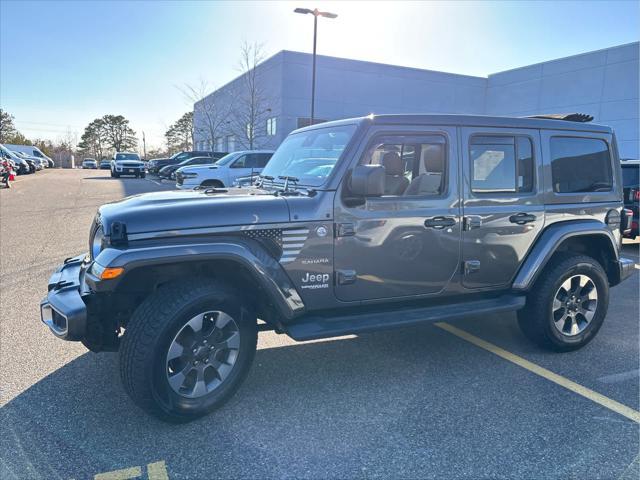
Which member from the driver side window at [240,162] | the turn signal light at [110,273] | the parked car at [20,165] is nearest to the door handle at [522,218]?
the turn signal light at [110,273]

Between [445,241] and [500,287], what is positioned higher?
[445,241]

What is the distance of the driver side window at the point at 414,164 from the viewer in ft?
11.8

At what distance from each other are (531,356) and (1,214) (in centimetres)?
1291

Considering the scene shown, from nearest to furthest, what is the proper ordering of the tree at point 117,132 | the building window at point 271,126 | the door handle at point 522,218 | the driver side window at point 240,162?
the door handle at point 522,218, the driver side window at point 240,162, the building window at point 271,126, the tree at point 117,132

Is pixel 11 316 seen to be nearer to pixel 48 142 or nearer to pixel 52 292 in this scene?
pixel 52 292

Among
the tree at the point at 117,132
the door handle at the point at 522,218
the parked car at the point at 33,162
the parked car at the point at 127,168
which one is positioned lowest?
the door handle at the point at 522,218

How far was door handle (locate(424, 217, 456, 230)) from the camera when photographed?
3.57 m

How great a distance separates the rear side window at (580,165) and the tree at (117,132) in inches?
3626

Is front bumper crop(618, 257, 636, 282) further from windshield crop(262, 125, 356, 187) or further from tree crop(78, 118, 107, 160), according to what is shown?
tree crop(78, 118, 107, 160)

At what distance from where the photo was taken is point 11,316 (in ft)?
15.6

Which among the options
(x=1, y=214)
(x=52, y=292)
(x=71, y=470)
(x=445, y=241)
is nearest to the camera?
(x=71, y=470)

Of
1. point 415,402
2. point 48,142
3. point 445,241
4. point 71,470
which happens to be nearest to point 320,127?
point 445,241

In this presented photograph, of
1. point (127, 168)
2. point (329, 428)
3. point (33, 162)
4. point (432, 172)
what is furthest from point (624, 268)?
point (33, 162)

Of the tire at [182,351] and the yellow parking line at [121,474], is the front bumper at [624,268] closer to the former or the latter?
the tire at [182,351]
